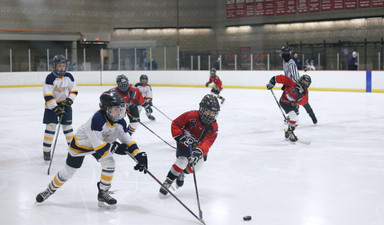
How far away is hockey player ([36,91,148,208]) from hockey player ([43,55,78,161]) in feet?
5.53

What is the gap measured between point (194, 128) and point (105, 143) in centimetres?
83

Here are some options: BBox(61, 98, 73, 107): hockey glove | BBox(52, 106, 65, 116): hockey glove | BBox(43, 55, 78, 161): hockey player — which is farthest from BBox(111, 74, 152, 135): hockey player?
BBox(52, 106, 65, 116): hockey glove

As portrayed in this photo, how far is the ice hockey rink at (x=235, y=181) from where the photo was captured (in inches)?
133

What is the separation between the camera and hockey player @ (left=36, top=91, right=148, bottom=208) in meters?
3.23

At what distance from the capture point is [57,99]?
17.3 ft

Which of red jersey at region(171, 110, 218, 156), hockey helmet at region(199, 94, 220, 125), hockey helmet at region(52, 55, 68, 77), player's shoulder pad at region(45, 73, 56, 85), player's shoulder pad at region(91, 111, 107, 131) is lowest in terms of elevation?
red jersey at region(171, 110, 218, 156)

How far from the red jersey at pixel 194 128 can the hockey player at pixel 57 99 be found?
1800 millimetres

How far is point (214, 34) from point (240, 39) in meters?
1.73

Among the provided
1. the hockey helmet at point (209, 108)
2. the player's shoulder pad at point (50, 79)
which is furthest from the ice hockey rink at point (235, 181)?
the player's shoulder pad at point (50, 79)

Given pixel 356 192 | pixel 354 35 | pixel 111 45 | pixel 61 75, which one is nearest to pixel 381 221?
pixel 356 192

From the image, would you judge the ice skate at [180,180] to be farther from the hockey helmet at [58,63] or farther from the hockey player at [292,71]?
the hockey player at [292,71]

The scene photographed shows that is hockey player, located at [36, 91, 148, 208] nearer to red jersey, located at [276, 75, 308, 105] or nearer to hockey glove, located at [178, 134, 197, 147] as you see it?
hockey glove, located at [178, 134, 197, 147]

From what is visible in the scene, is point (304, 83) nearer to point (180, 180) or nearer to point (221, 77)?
point (180, 180)

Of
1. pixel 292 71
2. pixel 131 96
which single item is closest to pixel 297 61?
pixel 292 71
